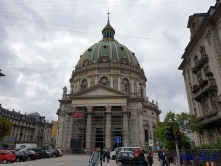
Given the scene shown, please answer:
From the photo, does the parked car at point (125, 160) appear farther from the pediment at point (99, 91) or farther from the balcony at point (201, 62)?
the pediment at point (99, 91)

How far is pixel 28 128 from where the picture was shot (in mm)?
79000

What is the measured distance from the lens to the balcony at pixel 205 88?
790 inches

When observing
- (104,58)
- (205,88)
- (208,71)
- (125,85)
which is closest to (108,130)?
(125,85)

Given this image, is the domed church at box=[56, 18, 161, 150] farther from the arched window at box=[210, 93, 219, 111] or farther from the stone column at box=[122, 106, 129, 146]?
the arched window at box=[210, 93, 219, 111]

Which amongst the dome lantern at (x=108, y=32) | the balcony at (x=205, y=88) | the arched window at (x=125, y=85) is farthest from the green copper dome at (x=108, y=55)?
the balcony at (x=205, y=88)

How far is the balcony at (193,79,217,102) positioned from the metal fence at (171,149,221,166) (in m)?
8.50

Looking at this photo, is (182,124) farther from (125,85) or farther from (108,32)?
(108,32)

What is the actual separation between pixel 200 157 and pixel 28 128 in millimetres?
79216

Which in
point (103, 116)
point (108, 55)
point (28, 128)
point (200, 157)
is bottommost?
point (200, 157)

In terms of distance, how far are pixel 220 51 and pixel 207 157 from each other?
12560 millimetres

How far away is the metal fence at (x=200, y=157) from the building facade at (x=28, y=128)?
2593 inches

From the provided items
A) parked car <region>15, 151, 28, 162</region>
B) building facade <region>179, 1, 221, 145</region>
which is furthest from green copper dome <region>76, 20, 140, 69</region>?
parked car <region>15, 151, 28, 162</region>

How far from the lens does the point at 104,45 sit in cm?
5784

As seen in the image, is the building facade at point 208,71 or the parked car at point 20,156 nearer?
the building facade at point 208,71
